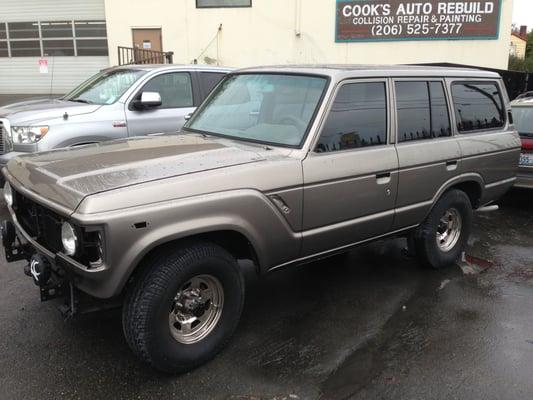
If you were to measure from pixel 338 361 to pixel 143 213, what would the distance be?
5.24ft

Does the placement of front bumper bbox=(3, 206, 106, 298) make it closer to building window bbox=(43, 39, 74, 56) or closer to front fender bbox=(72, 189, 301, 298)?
front fender bbox=(72, 189, 301, 298)

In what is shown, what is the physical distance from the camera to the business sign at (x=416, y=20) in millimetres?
16094

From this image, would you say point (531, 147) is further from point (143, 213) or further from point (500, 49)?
point (500, 49)

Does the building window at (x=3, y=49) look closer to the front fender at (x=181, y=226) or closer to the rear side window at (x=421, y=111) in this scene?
the rear side window at (x=421, y=111)

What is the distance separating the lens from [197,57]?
17547mm

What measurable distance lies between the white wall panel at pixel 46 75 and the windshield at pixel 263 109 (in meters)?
16.5

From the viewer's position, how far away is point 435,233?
4.71 metres

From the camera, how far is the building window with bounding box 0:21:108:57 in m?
19.3

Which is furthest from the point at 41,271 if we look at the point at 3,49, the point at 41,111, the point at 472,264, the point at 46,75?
the point at 3,49

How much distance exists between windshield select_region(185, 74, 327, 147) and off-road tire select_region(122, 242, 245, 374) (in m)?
1.04

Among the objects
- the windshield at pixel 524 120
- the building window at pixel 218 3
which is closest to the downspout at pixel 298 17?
the building window at pixel 218 3

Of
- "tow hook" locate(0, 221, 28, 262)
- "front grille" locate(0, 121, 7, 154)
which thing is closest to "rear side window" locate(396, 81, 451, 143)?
"tow hook" locate(0, 221, 28, 262)

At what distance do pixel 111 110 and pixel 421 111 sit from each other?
12.4 ft

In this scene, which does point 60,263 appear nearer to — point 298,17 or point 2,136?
point 2,136
